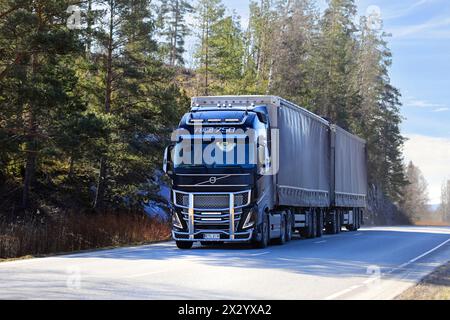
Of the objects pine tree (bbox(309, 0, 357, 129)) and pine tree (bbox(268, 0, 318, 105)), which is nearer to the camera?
pine tree (bbox(268, 0, 318, 105))

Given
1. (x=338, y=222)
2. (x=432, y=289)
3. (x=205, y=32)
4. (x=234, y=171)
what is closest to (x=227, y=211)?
(x=234, y=171)

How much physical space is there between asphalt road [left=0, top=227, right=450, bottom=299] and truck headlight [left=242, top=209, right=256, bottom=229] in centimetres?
73

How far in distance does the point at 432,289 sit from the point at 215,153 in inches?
381

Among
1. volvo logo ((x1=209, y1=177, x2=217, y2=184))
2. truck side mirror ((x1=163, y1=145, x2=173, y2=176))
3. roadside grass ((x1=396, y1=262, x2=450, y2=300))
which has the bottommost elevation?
roadside grass ((x1=396, y1=262, x2=450, y2=300))

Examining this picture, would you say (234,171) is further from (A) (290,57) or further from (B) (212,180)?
(A) (290,57)

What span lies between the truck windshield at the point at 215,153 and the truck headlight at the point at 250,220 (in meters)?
1.35

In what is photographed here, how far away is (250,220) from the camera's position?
20.7 meters

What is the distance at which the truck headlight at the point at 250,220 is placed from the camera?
20.6 m

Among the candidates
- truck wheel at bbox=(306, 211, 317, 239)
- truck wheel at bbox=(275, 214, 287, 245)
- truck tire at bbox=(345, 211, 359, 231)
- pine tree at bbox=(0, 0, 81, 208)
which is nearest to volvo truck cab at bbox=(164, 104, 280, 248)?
truck wheel at bbox=(275, 214, 287, 245)

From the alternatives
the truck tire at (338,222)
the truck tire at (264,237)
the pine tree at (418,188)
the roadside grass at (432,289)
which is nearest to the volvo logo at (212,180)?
the truck tire at (264,237)

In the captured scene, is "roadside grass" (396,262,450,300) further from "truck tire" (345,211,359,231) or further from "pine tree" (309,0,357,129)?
"pine tree" (309,0,357,129)

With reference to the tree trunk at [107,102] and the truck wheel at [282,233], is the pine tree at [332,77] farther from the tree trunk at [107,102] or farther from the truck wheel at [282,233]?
the truck wheel at [282,233]

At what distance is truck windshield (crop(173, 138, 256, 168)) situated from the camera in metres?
21.0
